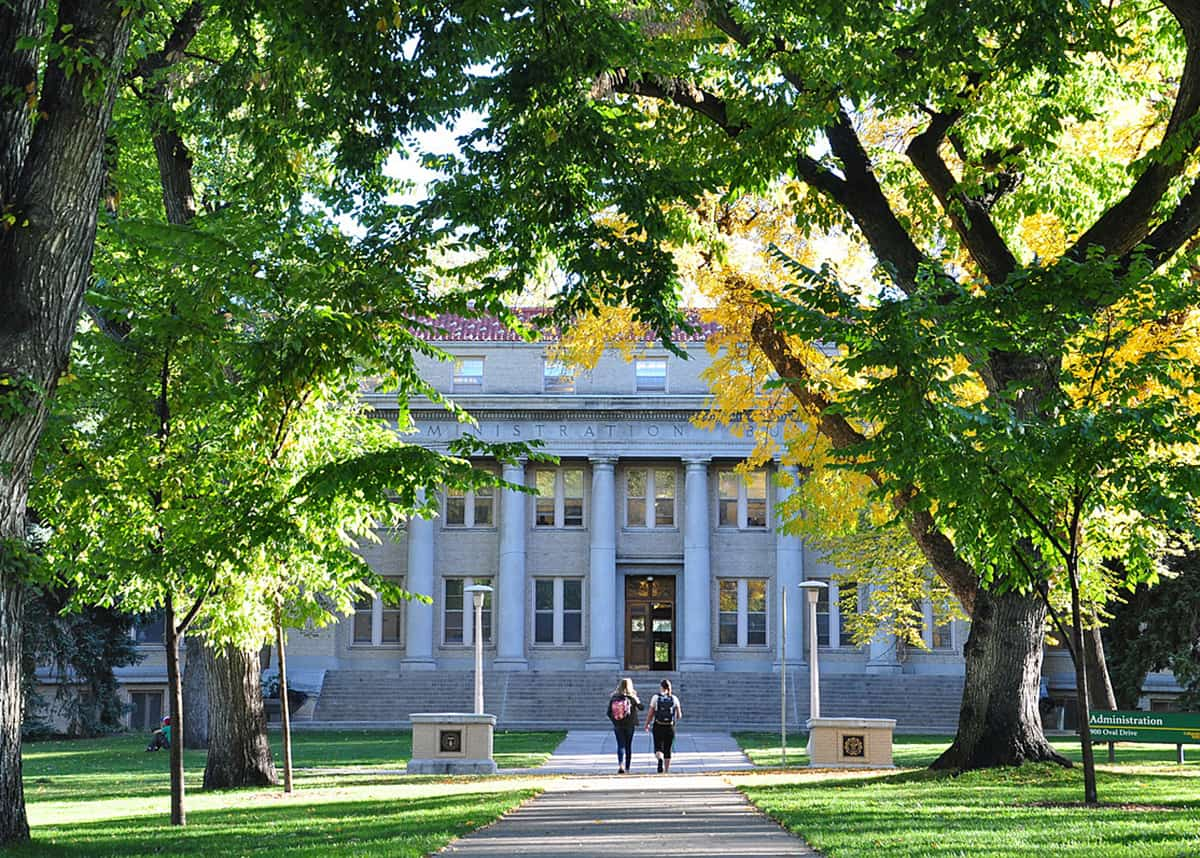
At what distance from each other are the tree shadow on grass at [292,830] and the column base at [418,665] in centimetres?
3120

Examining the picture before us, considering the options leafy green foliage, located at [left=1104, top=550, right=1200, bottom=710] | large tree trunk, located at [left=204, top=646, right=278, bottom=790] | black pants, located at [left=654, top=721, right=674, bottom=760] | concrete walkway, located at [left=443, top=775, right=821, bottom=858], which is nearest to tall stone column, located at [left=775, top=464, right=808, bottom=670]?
leafy green foliage, located at [left=1104, top=550, right=1200, bottom=710]

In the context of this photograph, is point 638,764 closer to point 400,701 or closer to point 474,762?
point 474,762

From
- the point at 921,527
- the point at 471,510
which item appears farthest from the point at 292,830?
the point at 471,510

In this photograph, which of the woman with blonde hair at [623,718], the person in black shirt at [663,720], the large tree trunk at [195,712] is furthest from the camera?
the large tree trunk at [195,712]

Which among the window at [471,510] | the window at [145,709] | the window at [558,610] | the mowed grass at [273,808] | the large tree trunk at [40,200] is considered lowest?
the window at [145,709]

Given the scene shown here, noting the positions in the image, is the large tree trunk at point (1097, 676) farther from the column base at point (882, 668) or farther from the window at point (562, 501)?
the window at point (562, 501)

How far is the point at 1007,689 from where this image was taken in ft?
58.6

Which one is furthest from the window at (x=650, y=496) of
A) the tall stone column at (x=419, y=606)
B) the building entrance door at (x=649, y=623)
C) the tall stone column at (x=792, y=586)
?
the tall stone column at (x=419, y=606)

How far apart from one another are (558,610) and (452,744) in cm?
2612

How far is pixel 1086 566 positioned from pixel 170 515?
33.7 feet

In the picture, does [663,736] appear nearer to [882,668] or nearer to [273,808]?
[273,808]

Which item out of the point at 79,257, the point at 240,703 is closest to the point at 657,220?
the point at 79,257

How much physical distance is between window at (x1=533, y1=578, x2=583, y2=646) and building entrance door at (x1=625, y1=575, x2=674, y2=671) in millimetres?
1751

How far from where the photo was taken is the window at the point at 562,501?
5047cm
